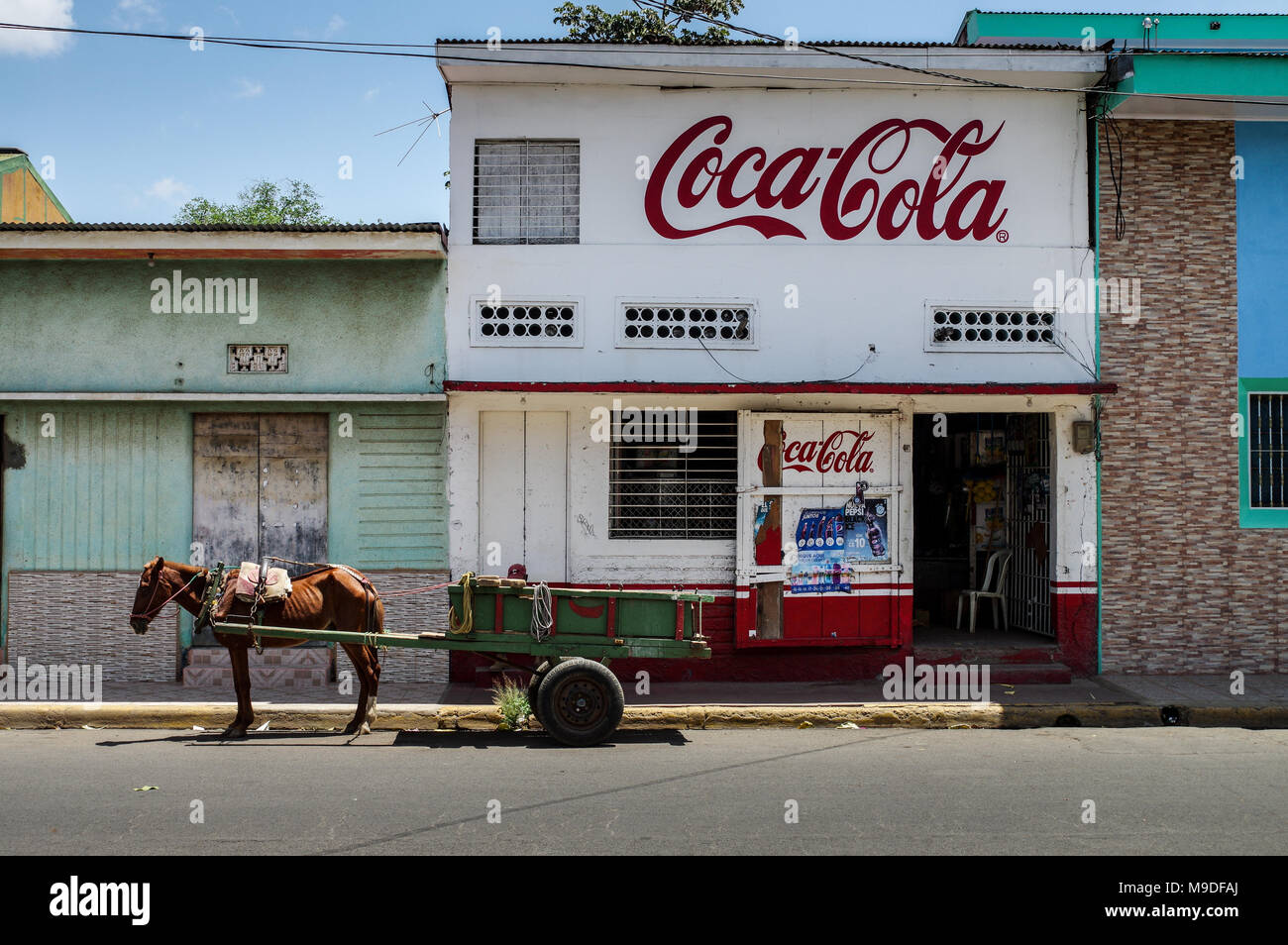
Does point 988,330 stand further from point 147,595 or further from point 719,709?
point 147,595

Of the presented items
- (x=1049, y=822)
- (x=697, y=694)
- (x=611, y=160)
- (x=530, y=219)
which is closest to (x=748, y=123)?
(x=611, y=160)

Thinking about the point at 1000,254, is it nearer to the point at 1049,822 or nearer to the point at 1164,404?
the point at 1164,404

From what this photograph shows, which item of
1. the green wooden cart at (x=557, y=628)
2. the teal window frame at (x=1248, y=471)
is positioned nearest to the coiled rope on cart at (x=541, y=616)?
the green wooden cart at (x=557, y=628)

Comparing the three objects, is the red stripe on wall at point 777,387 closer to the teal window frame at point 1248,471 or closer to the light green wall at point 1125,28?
the teal window frame at point 1248,471

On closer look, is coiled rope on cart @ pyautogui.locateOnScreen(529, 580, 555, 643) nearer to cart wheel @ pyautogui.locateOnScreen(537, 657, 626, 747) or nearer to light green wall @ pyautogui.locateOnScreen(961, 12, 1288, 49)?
cart wheel @ pyautogui.locateOnScreen(537, 657, 626, 747)

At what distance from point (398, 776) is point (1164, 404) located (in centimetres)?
945

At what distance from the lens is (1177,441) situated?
1198 centimetres

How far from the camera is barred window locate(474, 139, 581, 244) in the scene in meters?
11.8

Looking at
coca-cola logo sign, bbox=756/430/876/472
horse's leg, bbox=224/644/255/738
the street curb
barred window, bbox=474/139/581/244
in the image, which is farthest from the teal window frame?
horse's leg, bbox=224/644/255/738

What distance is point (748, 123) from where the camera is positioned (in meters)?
11.9

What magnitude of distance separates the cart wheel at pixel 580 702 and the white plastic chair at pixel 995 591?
6520 mm

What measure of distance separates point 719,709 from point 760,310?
14.9ft

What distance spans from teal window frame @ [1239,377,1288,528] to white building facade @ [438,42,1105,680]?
1.83 m

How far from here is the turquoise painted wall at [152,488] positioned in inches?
451
